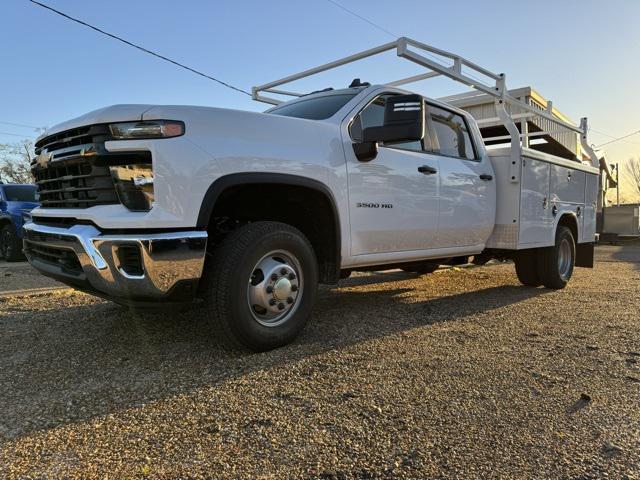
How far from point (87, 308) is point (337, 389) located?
315 centimetres

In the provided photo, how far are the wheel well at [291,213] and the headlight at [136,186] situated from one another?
0.56 metres

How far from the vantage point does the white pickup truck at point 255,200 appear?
287 cm

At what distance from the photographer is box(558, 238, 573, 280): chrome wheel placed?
6.79 meters

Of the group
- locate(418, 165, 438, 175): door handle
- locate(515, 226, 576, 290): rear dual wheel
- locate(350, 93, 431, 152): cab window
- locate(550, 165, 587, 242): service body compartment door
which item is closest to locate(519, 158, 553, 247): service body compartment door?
locate(550, 165, 587, 242): service body compartment door

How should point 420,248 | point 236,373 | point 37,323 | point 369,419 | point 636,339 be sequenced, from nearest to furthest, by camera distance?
point 369,419, point 236,373, point 636,339, point 37,323, point 420,248

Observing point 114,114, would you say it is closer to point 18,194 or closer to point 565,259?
point 565,259

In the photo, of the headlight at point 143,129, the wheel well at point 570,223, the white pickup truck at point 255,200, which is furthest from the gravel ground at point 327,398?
the wheel well at point 570,223

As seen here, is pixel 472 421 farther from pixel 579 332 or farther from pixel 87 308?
pixel 87 308

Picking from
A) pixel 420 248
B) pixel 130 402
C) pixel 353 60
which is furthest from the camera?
pixel 353 60

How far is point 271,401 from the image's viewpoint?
8.64ft

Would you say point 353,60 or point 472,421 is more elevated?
point 353,60

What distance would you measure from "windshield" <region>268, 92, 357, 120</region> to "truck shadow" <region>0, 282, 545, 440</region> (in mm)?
1771

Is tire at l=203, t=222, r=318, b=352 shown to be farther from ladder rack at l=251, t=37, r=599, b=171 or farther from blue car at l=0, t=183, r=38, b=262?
blue car at l=0, t=183, r=38, b=262

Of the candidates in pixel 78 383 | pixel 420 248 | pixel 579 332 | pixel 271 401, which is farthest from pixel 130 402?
pixel 579 332
